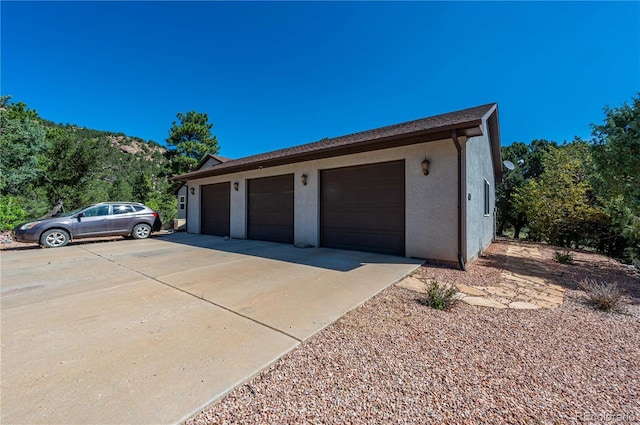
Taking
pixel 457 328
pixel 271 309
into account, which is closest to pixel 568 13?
pixel 457 328

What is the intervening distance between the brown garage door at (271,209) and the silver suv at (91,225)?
14.2 feet

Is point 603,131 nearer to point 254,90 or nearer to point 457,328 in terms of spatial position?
point 457,328

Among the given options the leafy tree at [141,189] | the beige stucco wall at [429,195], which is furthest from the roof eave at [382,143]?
the leafy tree at [141,189]

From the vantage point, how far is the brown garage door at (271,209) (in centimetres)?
882

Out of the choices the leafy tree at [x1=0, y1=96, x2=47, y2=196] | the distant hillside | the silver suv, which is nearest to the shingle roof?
the silver suv

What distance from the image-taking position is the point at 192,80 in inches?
562

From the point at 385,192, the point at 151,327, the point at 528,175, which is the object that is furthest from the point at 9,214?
the point at 528,175

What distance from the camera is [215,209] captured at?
11836mm

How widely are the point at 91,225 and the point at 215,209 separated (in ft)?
14.3

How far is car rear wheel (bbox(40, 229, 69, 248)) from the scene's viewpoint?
8023 millimetres

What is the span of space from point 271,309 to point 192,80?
15.6m

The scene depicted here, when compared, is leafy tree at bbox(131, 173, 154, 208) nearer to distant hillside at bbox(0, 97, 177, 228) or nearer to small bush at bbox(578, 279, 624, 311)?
distant hillside at bbox(0, 97, 177, 228)

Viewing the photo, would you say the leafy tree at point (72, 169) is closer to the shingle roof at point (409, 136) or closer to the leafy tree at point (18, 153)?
the leafy tree at point (18, 153)

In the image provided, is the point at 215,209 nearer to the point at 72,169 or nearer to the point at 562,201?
the point at 72,169
